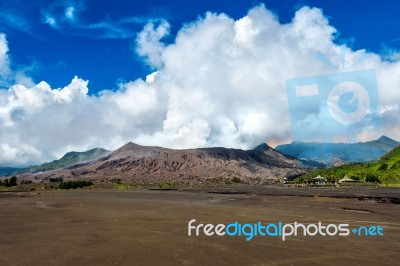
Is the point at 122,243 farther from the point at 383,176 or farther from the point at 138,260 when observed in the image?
the point at 383,176

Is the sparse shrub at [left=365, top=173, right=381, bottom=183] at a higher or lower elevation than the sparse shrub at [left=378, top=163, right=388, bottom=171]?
lower

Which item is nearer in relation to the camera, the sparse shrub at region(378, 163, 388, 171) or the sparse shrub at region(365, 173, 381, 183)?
the sparse shrub at region(365, 173, 381, 183)

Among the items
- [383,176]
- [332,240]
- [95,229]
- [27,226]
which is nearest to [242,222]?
[332,240]

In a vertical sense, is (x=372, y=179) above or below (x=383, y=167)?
below

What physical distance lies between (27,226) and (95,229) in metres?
4.05

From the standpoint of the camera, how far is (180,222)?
2125 centimetres

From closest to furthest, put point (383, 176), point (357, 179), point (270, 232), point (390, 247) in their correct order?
1. point (390, 247)
2. point (270, 232)
3. point (383, 176)
4. point (357, 179)

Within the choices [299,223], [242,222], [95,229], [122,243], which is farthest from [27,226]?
[299,223]

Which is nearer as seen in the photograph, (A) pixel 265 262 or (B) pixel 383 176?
(A) pixel 265 262

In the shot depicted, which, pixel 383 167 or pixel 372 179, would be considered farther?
pixel 383 167

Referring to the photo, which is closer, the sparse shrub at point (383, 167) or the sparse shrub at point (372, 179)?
the sparse shrub at point (372, 179)

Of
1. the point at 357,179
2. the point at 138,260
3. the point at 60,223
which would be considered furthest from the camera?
the point at 357,179

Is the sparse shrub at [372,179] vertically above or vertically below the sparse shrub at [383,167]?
below

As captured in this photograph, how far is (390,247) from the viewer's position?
14.1 meters
